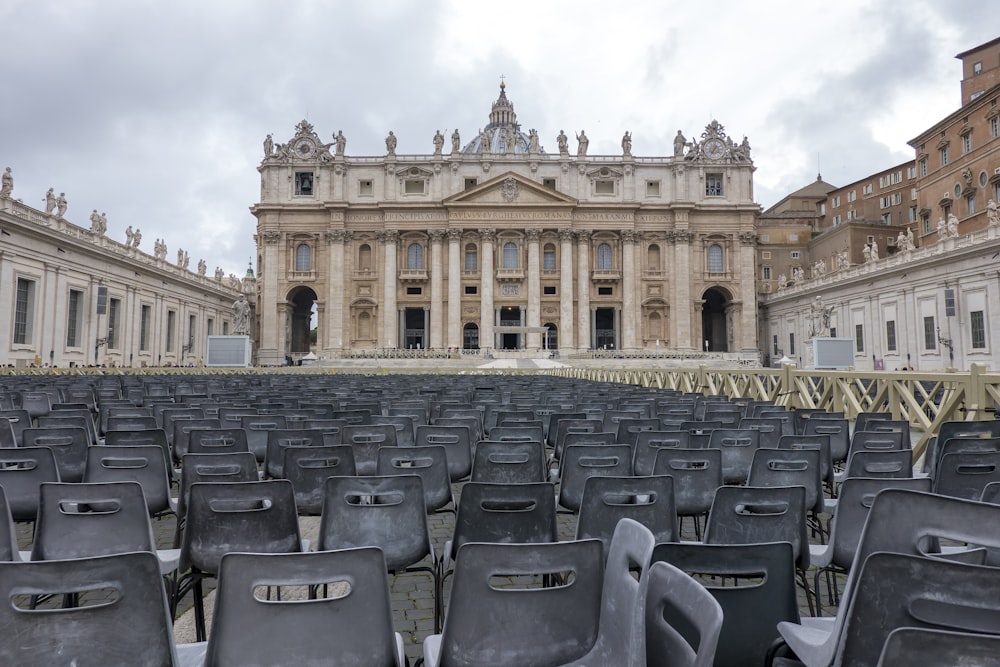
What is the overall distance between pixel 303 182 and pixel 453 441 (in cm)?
6234

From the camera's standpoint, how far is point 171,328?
53.3 meters

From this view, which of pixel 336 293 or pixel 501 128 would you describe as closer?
pixel 336 293

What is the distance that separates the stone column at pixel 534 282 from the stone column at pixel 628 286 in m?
8.51

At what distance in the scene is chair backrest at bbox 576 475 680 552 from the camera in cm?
390

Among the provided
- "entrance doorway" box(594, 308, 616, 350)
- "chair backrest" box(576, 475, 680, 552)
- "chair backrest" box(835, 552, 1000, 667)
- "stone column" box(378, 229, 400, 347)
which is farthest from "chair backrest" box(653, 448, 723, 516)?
"entrance doorway" box(594, 308, 616, 350)

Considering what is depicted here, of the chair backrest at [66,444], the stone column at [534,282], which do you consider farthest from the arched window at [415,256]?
the chair backrest at [66,444]

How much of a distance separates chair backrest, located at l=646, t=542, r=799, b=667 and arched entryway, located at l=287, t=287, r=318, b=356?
211 ft

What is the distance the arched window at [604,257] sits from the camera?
6319 centimetres

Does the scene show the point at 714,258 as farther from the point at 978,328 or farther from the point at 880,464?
the point at 880,464

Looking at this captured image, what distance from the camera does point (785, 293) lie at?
6044cm

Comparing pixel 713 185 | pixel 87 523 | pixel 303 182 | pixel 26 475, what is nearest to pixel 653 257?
pixel 713 185

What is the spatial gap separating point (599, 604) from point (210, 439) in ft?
17.6

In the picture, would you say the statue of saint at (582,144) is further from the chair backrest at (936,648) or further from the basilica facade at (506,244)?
the chair backrest at (936,648)

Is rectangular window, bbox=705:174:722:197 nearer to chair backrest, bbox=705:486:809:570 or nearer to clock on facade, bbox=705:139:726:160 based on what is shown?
clock on facade, bbox=705:139:726:160
